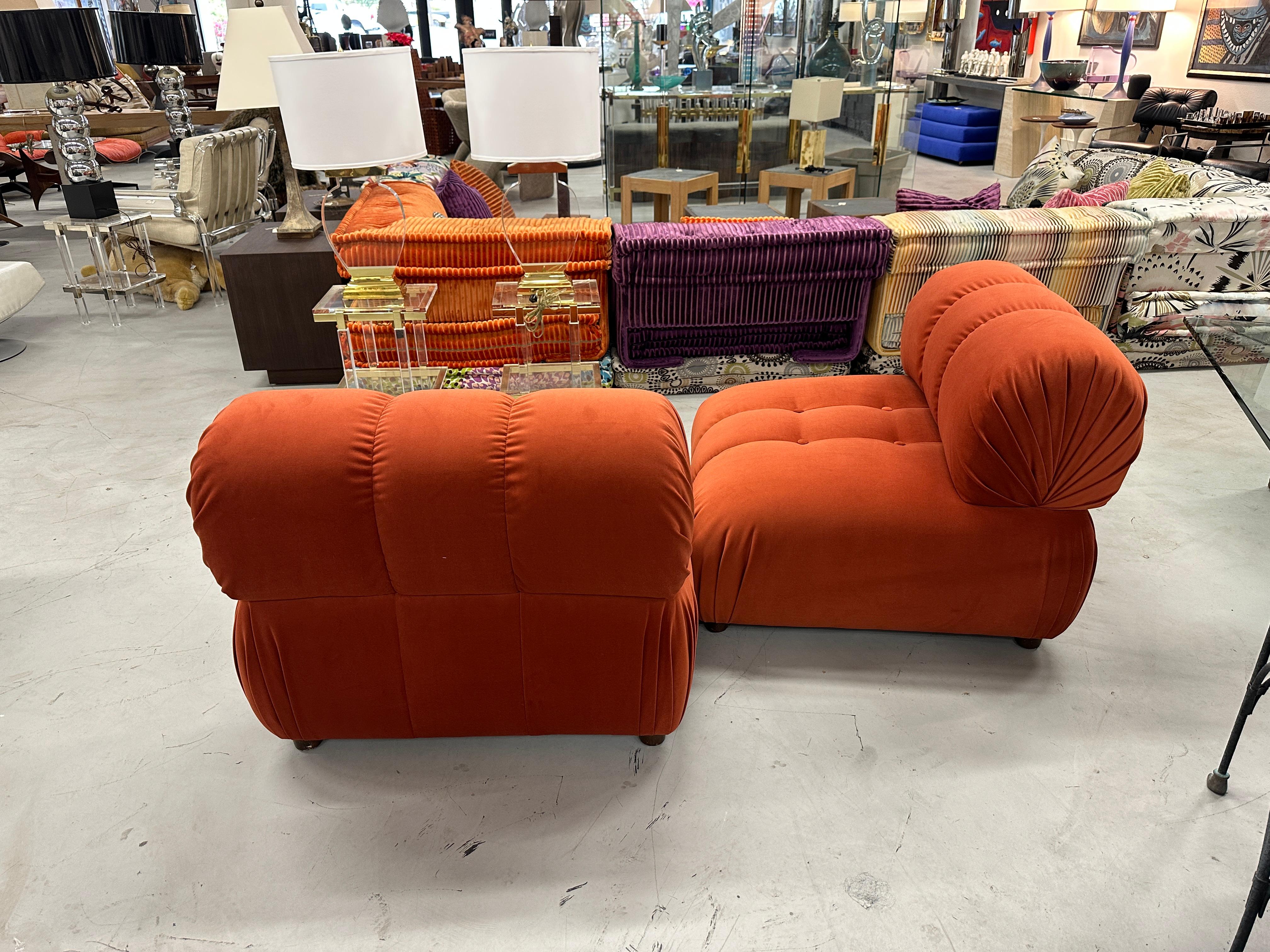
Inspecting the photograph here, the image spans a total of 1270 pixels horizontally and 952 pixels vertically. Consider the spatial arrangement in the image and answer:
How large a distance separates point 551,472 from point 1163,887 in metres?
1.20

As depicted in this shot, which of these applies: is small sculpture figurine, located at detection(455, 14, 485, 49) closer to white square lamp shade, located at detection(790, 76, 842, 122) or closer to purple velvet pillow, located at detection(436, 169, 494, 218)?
white square lamp shade, located at detection(790, 76, 842, 122)

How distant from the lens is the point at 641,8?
5.86 metres

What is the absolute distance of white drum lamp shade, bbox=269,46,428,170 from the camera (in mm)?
2104

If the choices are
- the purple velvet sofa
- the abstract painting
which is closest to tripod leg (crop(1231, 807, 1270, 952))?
the purple velvet sofa

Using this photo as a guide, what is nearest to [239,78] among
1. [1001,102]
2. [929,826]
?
[929,826]

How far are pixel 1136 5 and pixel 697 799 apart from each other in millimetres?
7119

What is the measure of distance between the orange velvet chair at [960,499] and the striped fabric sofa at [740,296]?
948mm

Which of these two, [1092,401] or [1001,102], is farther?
[1001,102]

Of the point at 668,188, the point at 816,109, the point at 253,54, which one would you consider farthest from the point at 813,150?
the point at 253,54

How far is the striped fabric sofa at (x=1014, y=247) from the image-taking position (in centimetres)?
290

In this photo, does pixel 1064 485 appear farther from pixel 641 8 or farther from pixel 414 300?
pixel 641 8

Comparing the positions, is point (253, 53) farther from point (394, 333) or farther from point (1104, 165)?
point (1104, 165)

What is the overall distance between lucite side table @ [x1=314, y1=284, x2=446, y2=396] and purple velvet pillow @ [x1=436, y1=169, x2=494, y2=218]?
1.07 metres

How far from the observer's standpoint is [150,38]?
436 cm
